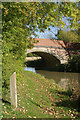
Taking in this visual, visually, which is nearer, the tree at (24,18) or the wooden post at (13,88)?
the wooden post at (13,88)

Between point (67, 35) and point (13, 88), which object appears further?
point (67, 35)

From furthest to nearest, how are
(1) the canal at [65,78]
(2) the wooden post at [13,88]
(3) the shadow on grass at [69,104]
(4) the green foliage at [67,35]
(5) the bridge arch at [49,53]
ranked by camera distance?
1. (5) the bridge arch at [49,53]
2. (1) the canal at [65,78]
3. (4) the green foliage at [67,35]
4. (3) the shadow on grass at [69,104]
5. (2) the wooden post at [13,88]

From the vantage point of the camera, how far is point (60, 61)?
2083 centimetres

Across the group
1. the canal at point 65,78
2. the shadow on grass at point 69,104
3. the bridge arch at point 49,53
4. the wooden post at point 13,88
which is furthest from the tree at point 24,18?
the bridge arch at point 49,53

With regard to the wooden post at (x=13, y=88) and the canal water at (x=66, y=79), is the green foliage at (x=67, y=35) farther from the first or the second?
the wooden post at (x=13, y=88)

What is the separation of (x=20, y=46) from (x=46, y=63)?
1971cm

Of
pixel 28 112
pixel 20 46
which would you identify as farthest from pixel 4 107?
pixel 20 46

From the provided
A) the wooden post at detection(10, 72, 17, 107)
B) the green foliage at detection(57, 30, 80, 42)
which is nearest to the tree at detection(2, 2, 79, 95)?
the wooden post at detection(10, 72, 17, 107)

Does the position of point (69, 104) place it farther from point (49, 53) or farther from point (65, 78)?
point (49, 53)

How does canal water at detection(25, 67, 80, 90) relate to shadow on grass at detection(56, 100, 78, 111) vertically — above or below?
below

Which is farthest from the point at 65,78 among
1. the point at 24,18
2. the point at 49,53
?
the point at 24,18

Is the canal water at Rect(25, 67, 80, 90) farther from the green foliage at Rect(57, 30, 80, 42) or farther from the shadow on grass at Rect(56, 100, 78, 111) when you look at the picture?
the green foliage at Rect(57, 30, 80, 42)

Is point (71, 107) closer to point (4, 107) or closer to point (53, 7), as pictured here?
point (4, 107)

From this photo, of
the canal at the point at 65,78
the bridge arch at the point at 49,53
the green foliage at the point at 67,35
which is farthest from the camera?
the bridge arch at the point at 49,53
